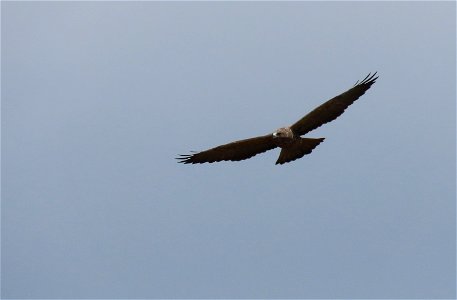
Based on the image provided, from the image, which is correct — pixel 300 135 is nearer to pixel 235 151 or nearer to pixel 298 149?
pixel 298 149

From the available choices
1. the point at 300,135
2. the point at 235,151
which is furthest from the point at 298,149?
the point at 235,151

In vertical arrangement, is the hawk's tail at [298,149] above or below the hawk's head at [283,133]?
below

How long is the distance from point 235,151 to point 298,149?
1.52 meters

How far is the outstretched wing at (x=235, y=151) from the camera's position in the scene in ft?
47.4

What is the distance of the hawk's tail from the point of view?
14.1 m

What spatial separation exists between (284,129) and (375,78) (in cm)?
242

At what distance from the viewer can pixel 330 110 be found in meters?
14.2

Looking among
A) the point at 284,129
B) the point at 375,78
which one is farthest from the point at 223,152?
the point at 375,78

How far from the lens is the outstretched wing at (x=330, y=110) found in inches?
553

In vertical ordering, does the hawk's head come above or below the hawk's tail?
above

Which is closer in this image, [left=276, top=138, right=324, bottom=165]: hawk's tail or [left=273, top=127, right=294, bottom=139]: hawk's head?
[left=273, top=127, right=294, bottom=139]: hawk's head

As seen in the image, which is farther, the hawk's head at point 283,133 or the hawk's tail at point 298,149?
the hawk's tail at point 298,149

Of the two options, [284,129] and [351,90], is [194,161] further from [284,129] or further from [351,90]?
[351,90]

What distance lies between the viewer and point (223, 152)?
1494 centimetres
